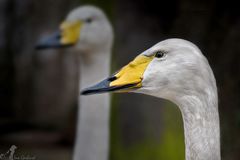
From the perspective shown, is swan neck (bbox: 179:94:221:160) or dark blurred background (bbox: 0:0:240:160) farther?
dark blurred background (bbox: 0:0:240:160)

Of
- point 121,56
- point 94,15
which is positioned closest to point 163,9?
point 121,56

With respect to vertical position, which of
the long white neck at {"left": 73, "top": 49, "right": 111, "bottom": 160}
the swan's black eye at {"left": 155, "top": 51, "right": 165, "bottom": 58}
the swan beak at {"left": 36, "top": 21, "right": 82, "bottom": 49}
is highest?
the swan beak at {"left": 36, "top": 21, "right": 82, "bottom": 49}

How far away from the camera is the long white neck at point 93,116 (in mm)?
4039

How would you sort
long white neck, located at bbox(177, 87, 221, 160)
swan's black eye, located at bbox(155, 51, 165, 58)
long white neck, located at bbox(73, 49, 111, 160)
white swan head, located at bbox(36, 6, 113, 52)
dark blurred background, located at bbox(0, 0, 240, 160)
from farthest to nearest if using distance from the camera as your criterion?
1. dark blurred background, located at bbox(0, 0, 240, 160)
2. white swan head, located at bbox(36, 6, 113, 52)
3. long white neck, located at bbox(73, 49, 111, 160)
4. swan's black eye, located at bbox(155, 51, 165, 58)
5. long white neck, located at bbox(177, 87, 221, 160)

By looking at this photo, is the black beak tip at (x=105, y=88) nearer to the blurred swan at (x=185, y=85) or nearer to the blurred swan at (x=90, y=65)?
the blurred swan at (x=185, y=85)

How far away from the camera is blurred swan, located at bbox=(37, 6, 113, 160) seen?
4.06 metres

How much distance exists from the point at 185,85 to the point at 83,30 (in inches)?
80.5

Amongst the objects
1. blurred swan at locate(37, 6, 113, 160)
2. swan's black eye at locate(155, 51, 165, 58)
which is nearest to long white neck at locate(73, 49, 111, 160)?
blurred swan at locate(37, 6, 113, 160)

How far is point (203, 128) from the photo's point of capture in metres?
2.47

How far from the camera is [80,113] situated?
4246 millimetres

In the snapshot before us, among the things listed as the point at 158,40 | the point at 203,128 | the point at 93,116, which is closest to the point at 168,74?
the point at 203,128

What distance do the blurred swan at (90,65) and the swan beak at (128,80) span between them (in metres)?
1.35

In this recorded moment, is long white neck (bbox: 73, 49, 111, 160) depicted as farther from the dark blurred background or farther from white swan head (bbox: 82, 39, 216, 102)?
the dark blurred background

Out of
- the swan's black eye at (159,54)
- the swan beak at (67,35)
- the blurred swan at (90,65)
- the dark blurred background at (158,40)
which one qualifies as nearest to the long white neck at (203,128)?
the swan's black eye at (159,54)
